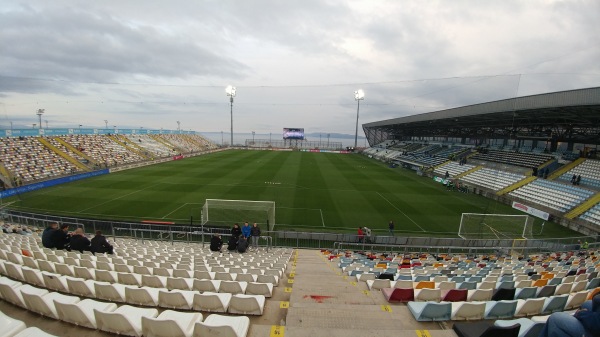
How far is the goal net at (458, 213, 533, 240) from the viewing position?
16734 millimetres

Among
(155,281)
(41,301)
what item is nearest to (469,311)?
(155,281)

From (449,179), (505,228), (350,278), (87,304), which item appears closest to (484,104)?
(449,179)

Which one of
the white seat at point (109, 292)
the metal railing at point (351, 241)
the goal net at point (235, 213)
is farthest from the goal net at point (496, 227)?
the white seat at point (109, 292)

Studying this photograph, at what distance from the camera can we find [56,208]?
2128 centimetres

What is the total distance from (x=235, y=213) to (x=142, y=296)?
14.2 meters

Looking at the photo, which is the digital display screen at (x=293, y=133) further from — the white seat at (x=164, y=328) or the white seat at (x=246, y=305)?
the white seat at (x=164, y=328)

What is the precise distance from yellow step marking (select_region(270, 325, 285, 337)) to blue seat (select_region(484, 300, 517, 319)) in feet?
10.6

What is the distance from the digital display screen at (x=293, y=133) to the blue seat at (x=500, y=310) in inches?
3323

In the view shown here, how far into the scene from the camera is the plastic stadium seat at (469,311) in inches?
164

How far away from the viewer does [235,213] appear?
18344mm

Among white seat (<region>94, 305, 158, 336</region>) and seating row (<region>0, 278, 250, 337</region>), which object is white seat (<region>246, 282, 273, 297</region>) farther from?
white seat (<region>94, 305, 158, 336</region>)

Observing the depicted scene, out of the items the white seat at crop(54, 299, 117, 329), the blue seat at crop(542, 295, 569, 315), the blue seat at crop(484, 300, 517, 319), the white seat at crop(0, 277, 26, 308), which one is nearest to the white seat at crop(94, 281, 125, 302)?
the white seat at crop(54, 299, 117, 329)

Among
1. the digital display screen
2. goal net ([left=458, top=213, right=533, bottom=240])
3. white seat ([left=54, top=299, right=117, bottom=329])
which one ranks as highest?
the digital display screen

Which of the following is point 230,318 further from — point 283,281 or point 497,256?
point 497,256
